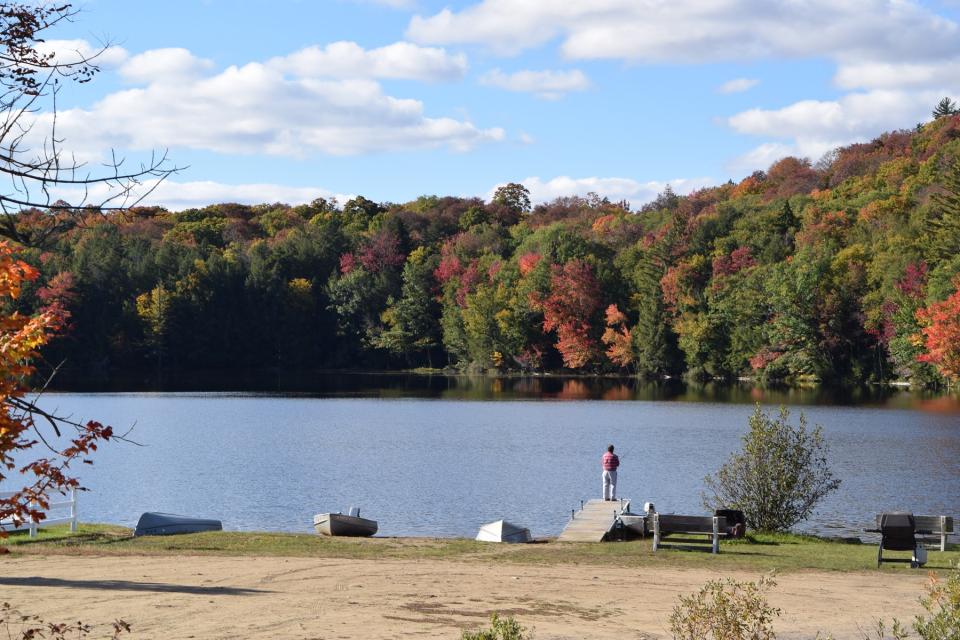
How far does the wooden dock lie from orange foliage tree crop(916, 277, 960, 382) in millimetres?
46582

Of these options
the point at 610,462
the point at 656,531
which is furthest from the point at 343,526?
the point at 610,462

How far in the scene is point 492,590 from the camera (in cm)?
1554

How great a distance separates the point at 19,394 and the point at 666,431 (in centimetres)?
4362

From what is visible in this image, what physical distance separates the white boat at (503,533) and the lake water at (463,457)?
3.19 metres

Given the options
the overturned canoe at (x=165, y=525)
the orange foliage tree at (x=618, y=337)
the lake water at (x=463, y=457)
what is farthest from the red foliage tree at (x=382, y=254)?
the overturned canoe at (x=165, y=525)

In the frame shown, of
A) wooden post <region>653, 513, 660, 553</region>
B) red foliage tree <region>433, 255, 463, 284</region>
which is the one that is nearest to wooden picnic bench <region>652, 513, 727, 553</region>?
wooden post <region>653, 513, 660, 553</region>

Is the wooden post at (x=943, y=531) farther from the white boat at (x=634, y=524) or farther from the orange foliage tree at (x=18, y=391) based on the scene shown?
the orange foliage tree at (x=18, y=391)

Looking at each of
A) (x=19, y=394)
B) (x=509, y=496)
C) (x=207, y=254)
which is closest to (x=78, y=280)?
(x=207, y=254)

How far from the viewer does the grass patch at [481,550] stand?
18.7 meters

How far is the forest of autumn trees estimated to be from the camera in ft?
257

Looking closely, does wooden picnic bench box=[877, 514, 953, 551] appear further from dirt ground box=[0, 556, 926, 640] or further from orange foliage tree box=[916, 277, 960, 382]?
orange foliage tree box=[916, 277, 960, 382]

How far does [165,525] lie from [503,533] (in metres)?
6.63

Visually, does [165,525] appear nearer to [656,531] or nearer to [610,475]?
[656,531]

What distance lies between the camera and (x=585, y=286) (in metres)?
93.7
